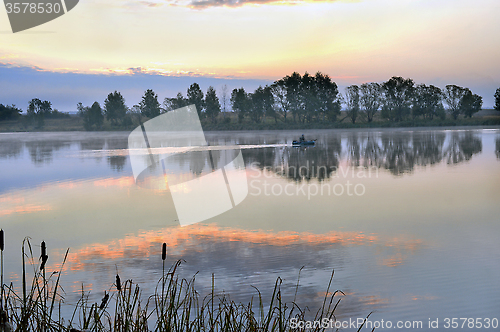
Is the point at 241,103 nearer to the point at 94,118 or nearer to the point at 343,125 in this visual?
the point at 343,125

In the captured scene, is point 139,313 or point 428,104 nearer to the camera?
point 139,313

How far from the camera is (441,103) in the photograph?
95.6m

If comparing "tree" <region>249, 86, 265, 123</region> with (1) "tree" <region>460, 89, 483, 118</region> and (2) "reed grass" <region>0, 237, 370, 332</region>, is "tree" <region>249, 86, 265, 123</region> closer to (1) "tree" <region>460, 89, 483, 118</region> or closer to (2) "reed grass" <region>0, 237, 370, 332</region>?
(1) "tree" <region>460, 89, 483, 118</region>

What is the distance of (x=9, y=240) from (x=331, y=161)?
17.4 meters

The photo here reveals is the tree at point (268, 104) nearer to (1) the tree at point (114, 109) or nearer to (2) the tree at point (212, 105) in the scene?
(2) the tree at point (212, 105)

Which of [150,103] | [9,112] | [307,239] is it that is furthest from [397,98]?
[9,112]

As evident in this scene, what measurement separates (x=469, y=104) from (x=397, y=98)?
47.8ft

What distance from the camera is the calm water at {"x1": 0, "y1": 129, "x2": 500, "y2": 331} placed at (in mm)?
6016

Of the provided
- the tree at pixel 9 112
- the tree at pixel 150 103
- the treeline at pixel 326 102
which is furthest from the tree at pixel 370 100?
the tree at pixel 9 112

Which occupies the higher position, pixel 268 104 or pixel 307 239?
pixel 268 104

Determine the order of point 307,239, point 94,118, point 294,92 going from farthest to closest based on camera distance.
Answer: point 94,118
point 294,92
point 307,239

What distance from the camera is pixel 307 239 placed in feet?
27.9

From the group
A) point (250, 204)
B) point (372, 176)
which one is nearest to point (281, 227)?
point (250, 204)

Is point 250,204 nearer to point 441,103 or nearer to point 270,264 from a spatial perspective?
point 270,264
